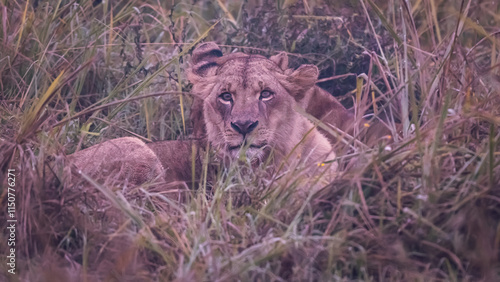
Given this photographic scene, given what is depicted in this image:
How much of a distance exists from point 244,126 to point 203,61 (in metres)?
0.96

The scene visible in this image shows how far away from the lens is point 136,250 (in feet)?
9.82

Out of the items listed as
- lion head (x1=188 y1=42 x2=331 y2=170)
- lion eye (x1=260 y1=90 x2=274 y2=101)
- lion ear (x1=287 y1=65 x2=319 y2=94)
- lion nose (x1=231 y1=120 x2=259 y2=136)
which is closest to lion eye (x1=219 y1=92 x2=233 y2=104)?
lion head (x1=188 y1=42 x2=331 y2=170)

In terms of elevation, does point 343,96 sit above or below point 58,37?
below

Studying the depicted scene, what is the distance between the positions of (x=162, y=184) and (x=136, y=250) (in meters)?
1.21

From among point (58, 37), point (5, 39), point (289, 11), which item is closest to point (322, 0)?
point (289, 11)

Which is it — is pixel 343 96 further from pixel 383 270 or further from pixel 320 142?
pixel 383 270

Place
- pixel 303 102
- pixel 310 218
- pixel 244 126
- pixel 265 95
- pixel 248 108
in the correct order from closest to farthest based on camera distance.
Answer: pixel 310 218 → pixel 244 126 → pixel 248 108 → pixel 265 95 → pixel 303 102

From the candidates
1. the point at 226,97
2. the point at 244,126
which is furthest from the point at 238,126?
the point at 226,97

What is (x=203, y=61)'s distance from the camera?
5086 millimetres

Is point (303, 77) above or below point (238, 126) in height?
above

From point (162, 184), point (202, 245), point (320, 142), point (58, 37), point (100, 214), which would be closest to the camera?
point (202, 245)

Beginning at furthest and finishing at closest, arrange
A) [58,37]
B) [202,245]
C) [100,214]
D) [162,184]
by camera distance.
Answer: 1. [58,37]
2. [162,184]
3. [100,214]
4. [202,245]

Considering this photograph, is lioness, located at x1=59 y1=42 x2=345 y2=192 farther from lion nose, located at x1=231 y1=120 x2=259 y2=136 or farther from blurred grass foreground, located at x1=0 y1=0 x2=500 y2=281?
blurred grass foreground, located at x1=0 y1=0 x2=500 y2=281

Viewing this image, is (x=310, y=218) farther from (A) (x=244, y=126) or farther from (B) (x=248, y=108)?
(B) (x=248, y=108)
